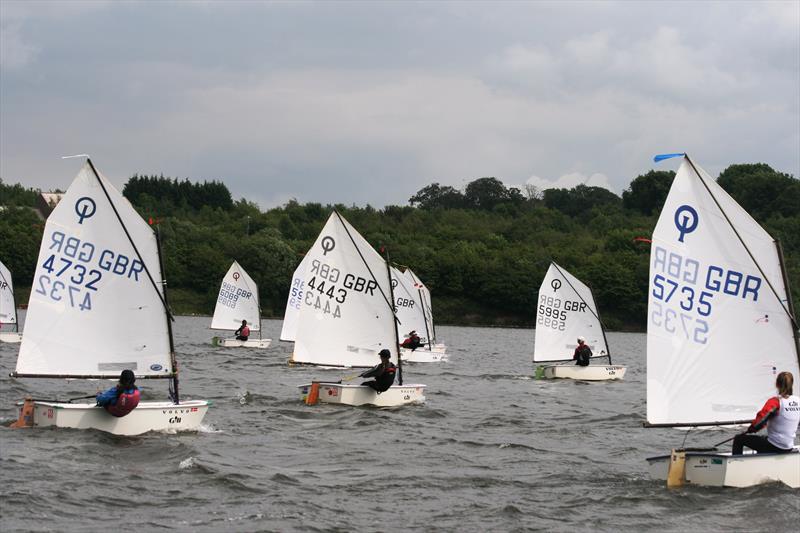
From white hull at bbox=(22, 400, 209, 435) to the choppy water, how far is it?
0.27 m

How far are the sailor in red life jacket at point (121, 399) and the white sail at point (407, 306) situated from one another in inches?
1332

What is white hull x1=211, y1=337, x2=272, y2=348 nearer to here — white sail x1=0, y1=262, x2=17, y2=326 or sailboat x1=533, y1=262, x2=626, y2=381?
white sail x1=0, y1=262, x2=17, y2=326

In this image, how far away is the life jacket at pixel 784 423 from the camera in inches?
689

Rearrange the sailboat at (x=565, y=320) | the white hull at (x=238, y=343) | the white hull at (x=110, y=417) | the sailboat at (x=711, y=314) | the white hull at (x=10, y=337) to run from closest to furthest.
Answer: the sailboat at (x=711, y=314) → the white hull at (x=110, y=417) → the sailboat at (x=565, y=320) → the white hull at (x=10, y=337) → the white hull at (x=238, y=343)

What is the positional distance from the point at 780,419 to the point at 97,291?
14.6 meters

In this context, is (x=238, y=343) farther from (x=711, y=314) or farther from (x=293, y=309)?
(x=711, y=314)

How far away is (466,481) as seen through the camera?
65.5 feet

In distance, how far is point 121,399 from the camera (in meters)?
21.7

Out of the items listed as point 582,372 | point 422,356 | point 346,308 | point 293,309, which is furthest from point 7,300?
point 346,308

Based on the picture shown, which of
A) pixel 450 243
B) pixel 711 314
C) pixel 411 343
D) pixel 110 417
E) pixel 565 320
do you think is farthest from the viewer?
pixel 450 243

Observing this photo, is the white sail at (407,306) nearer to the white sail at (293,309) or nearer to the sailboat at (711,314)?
the white sail at (293,309)

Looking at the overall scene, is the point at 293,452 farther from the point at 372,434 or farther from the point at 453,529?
the point at 453,529

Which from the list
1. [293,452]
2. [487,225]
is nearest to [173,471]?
[293,452]

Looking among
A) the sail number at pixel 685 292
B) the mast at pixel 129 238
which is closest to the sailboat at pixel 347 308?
the mast at pixel 129 238
